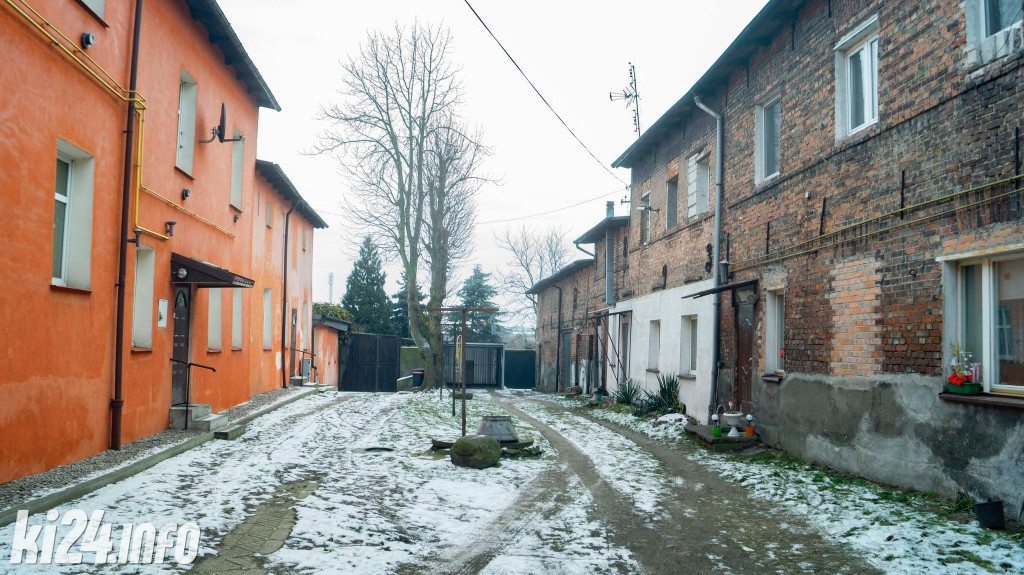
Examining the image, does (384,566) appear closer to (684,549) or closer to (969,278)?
(684,549)

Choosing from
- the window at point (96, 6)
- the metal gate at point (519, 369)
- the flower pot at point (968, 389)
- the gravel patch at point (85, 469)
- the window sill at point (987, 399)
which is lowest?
the metal gate at point (519, 369)

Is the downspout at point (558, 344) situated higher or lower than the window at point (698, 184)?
lower

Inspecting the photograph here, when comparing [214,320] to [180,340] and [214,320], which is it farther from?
[180,340]

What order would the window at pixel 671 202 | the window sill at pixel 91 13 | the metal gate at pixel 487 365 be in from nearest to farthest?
1. the window sill at pixel 91 13
2. the window at pixel 671 202
3. the metal gate at pixel 487 365

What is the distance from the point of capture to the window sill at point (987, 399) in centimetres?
565

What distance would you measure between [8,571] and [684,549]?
456 centimetres

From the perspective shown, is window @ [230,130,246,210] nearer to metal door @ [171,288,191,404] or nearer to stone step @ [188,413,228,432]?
metal door @ [171,288,191,404]

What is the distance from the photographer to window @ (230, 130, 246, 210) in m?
13.1

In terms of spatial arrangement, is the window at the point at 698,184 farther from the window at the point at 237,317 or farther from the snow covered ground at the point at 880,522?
the window at the point at 237,317

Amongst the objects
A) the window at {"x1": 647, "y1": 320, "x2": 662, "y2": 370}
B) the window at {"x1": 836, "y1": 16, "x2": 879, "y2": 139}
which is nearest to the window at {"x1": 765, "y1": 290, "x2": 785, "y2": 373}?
the window at {"x1": 836, "y1": 16, "x2": 879, "y2": 139}

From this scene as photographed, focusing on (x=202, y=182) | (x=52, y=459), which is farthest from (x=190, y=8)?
(x=52, y=459)

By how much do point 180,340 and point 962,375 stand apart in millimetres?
9920

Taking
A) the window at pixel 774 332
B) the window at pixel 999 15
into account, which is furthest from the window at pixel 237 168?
the window at pixel 999 15

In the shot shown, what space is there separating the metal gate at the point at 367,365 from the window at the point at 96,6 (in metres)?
19.0
